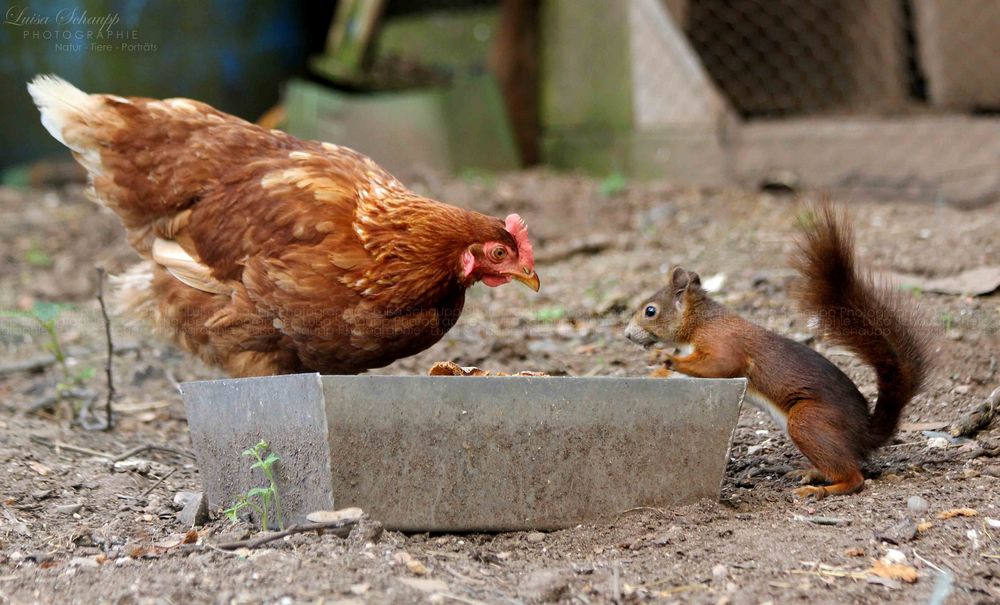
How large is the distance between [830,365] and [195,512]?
221 centimetres

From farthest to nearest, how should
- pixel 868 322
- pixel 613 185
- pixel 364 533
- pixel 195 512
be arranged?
1. pixel 613 185
2. pixel 868 322
3. pixel 195 512
4. pixel 364 533

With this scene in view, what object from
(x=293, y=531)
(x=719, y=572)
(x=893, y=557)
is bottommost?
(x=293, y=531)

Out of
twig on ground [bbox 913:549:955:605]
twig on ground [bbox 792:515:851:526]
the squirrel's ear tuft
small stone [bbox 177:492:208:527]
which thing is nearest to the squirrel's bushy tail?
twig on ground [bbox 792:515:851:526]

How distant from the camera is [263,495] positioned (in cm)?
303

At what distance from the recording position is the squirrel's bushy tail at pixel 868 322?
3.38 metres

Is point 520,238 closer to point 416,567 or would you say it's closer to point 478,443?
point 478,443

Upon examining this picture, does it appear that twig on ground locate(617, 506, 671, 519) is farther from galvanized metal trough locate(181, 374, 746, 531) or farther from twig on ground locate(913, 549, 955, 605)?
twig on ground locate(913, 549, 955, 605)

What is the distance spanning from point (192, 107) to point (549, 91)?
5.30 metres

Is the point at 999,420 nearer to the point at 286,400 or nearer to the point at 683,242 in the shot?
the point at 286,400

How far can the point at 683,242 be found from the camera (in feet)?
22.2

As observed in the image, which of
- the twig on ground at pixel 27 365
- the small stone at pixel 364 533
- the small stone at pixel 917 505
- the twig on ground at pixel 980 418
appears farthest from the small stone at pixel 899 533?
the twig on ground at pixel 27 365

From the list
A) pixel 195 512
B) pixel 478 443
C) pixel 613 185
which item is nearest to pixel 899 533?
pixel 478 443

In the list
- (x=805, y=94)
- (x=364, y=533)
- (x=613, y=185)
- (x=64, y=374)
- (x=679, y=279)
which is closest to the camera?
(x=364, y=533)

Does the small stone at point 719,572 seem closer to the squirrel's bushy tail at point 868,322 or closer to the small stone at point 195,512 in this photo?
the squirrel's bushy tail at point 868,322
